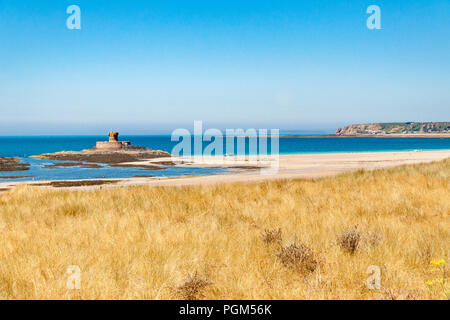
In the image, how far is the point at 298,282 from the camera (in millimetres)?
4141

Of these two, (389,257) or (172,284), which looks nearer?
(172,284)

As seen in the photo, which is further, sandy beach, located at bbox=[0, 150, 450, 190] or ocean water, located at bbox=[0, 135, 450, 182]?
ocean water, located at bbox=[0, 135, 450, 182]

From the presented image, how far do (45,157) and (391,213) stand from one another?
203ft

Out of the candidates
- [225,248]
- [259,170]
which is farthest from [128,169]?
[225,248]

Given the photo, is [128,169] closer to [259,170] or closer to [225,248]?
[259,170]

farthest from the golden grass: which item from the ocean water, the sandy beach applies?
the ocean water

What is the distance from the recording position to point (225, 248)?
529cm

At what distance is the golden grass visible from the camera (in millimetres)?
3973

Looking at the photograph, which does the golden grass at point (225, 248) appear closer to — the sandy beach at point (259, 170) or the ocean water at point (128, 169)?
the sandy beach at point (259, 170)

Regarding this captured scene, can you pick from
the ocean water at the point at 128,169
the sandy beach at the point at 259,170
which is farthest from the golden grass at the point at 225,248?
the ocean water at the point at 128,169

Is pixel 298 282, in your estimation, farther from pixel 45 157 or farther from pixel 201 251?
pixel 45 157

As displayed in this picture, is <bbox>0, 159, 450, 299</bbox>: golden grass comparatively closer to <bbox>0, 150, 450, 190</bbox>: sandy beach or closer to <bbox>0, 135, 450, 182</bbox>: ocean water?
<bbox>0, 150, 450, 190</bbox>: sandy beach

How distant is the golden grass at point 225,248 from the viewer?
13.0 feet
